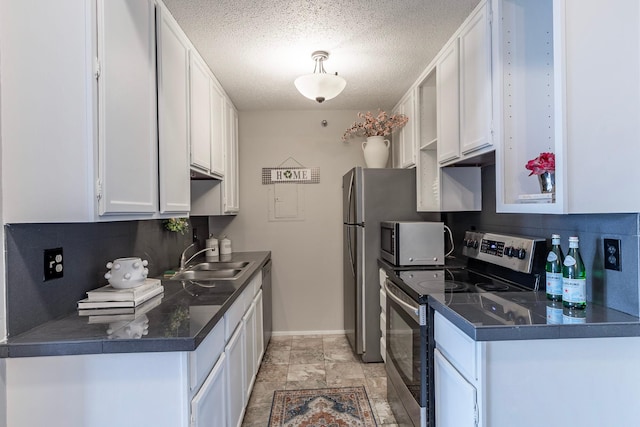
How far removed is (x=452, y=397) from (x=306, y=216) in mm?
2440

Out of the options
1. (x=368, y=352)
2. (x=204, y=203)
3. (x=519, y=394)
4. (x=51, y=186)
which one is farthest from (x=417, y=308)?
(x=204, y=203)

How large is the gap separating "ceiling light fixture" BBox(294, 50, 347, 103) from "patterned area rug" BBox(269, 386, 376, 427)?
2095 millimetres

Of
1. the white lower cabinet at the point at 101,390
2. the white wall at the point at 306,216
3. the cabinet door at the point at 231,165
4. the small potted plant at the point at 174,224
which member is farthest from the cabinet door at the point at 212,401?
the white wall at the point at 306,216

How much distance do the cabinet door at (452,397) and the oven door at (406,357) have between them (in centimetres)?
9

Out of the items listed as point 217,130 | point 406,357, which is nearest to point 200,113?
point 217,130

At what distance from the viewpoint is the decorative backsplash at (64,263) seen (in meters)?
1.13

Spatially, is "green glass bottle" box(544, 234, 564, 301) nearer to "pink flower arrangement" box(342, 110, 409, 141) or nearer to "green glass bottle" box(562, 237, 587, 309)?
"green glass bottle" box(562, 237, 587, 309)

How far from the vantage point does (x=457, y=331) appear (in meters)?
1.29

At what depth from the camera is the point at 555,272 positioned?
140 cm

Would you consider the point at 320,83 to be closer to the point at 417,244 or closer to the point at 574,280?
the point at 417,244

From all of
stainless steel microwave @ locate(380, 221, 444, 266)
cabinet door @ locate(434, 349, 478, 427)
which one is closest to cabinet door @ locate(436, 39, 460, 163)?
stainless steel microwave @ locate(380, 221, 444, 266)

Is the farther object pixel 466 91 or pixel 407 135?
pixel 407 135

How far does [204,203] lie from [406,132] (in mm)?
1860

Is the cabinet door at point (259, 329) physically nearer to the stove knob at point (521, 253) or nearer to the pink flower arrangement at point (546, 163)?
the stove knob at point (521, 253)
